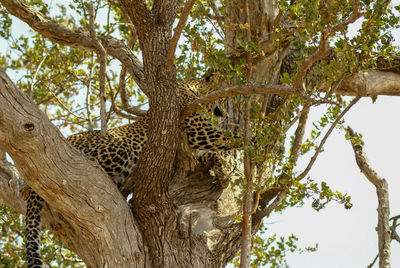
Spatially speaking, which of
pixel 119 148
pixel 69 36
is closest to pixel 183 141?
pixel 119 148

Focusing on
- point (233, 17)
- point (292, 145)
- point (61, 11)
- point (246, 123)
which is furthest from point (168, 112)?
point (61, 11)

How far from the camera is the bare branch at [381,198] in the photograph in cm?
550

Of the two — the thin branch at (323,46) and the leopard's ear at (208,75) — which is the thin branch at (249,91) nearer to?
the thin branch at (323,46)

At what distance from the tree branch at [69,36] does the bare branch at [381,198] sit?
257 centimetres

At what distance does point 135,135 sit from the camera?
20.9 feet

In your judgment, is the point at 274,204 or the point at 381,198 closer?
the point at 274,204

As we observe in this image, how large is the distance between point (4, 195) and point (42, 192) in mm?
1936

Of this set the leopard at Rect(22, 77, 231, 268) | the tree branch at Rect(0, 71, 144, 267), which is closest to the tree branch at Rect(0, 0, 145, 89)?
the leopard at Rect(22, 77, 231, 268)

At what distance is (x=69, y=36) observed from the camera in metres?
5.97

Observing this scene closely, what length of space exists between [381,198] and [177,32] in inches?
122

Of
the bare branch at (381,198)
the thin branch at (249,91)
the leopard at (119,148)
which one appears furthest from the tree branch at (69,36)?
the bare branch at (381,198)

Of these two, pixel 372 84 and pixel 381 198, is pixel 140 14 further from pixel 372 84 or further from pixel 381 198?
pixel 381 198

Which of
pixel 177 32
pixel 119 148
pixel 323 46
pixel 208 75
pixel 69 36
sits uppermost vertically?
pixel 208 75

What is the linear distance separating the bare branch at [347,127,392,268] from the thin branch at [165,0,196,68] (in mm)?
2304
